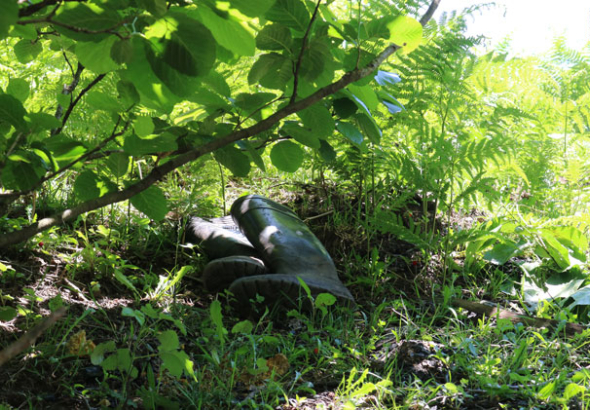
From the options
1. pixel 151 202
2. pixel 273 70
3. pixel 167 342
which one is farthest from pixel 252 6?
pixel 167 342

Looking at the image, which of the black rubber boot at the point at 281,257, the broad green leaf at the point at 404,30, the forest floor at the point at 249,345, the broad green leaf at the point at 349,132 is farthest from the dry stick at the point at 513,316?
the broad green leaf at the point at 404,30

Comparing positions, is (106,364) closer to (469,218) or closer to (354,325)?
(354,325)

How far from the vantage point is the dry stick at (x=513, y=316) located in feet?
8.27

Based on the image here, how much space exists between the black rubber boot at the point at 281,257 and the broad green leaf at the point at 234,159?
4.25ft

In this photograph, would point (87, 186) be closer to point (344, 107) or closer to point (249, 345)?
point (344, 107)

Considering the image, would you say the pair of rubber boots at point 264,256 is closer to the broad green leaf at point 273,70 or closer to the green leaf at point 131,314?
the green leaf at point 131,314

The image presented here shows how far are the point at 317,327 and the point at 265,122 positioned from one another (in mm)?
1751

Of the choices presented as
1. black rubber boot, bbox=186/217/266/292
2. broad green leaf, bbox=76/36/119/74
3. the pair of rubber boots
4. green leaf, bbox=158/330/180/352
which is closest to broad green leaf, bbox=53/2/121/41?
broad green leaf, bbox=76/36/119/74

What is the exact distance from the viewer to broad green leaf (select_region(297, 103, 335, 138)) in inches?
47.9

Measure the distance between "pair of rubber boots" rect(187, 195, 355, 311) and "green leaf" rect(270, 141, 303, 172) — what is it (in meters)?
1.16

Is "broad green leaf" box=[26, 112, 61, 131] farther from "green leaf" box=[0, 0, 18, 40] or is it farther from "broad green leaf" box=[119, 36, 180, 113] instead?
"green leaf" box=[0, 0, 18, 40]

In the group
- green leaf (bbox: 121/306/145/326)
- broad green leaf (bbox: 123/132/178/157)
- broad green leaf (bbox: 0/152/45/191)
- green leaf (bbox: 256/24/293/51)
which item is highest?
green leaf (bbox: 256/24/293/51)

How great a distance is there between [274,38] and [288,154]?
440 millimetres

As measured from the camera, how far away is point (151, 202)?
123 centimetres
